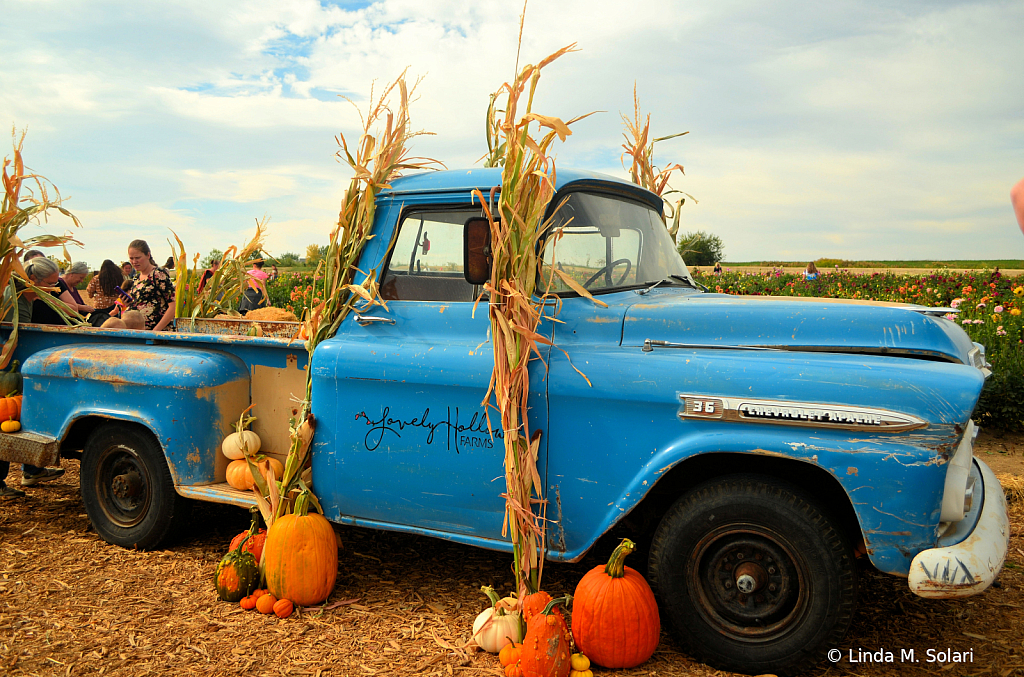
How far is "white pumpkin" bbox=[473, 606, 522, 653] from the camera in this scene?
3094 millimetres

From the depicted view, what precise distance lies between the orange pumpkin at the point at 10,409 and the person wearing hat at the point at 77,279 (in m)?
1.51

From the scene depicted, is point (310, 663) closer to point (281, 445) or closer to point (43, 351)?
point (281, 445)

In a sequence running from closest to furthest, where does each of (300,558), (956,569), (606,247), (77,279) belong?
1. (956,569)
2. (300,558)
3. (606,247)
4. (77,279)

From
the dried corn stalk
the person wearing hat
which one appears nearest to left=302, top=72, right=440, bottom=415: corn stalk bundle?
the dried corn stalk

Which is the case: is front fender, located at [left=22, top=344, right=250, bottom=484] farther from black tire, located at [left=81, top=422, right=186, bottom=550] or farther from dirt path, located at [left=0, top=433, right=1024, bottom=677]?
dirt path, located at [left=0, top=433, right=1024, bottom=677]

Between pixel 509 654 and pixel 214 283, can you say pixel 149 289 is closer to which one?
pixel 214 283

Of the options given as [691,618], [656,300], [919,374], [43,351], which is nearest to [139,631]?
[43,351]

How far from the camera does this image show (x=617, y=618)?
116 inches

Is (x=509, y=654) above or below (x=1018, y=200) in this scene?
below

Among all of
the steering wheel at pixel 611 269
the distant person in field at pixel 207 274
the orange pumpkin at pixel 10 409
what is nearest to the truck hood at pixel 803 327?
the steering wheel at pixel 611 269

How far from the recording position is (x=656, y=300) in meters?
3.49

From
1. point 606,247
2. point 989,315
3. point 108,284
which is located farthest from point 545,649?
point 989,315

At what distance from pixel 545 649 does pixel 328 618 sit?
1.26 metres

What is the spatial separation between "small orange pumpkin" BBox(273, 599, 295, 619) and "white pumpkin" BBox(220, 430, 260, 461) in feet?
3.01
